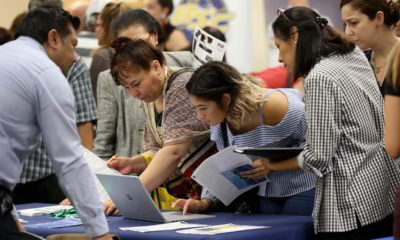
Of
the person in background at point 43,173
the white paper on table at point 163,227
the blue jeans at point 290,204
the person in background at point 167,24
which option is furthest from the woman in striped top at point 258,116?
the person in background at point 167,24

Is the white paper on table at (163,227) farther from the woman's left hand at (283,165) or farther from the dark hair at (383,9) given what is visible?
the dark hair at (383,9)

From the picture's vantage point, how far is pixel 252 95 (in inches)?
143

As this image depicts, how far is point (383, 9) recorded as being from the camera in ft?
13.5

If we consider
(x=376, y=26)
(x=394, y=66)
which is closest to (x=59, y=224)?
(x=394, y=66)

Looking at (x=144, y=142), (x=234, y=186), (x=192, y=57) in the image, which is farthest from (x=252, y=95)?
(x=192, y=57)

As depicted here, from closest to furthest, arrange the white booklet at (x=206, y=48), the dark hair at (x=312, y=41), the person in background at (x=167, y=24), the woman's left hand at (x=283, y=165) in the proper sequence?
the dark hair at (x=312, y=41)
the woman's left hand at (x=283, y=165)
the white booklet at (x=206, y=48)
the person in background at (x=167, y=24)

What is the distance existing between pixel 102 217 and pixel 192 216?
823mm

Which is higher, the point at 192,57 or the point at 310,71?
Result: the point at 310,71

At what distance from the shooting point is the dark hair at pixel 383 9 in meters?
4.10

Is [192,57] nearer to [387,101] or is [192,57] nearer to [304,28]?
[304,28]

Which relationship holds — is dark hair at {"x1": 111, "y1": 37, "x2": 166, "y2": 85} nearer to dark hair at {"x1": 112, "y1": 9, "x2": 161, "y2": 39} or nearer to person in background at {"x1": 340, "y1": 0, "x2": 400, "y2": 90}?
dark hair at {"x1": 112, "y1": 9, "x2": 161, "y2": 39}

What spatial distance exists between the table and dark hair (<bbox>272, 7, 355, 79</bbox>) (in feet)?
1.89

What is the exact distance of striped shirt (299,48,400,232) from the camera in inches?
130

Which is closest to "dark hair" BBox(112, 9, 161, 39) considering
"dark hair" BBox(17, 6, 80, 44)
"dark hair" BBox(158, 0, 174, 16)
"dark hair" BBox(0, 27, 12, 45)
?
"dark hair" BBox(0, 27, 12, 45)
